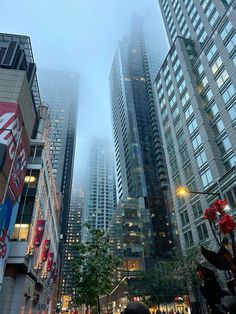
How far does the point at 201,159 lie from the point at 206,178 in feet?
11.9

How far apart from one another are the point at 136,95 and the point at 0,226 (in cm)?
12063

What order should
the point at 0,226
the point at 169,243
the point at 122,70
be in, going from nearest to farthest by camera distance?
1. the point at 0,226
2. the point at 169,243
3. the point at 122,70

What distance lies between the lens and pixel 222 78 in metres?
38.1

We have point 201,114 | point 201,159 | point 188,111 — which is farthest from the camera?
point 188,111

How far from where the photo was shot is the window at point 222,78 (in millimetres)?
37209

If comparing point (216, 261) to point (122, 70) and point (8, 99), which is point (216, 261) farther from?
point (122, 70)

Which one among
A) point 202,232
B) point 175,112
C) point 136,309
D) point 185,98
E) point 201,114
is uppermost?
point 175,112

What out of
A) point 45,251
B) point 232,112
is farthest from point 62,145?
point 232,112

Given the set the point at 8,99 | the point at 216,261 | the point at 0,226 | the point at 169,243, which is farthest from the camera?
the point at 169,243

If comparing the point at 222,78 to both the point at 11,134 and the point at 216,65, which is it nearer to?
the point at 216,65

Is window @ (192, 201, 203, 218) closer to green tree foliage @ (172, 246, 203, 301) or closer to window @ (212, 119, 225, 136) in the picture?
green tree foliage @ (172, 246, 203, 301)

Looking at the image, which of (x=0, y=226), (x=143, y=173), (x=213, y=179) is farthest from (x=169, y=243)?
(x=0, y=226)

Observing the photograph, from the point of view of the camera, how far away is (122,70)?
147m

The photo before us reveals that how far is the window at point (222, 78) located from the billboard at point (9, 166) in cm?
3064
